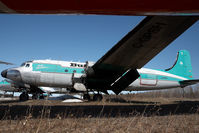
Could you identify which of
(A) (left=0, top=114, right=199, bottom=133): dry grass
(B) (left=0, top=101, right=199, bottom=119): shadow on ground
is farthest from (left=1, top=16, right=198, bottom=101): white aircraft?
(A) (left=0, top=114, right=199, bottom=133): dry grass

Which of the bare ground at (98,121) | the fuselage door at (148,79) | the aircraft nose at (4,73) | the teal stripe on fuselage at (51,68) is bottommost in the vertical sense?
the bare ground at (98,121)

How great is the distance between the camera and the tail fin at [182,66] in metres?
16.3

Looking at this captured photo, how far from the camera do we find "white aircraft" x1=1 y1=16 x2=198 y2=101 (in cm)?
612

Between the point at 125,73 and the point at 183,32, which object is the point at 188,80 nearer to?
the point at 125,73

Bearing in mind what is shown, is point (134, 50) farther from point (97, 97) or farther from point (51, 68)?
point (51, 68)

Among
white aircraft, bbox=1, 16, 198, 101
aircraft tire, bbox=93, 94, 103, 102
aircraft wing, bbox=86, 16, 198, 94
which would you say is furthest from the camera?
aircraft tire, bbox=93, 94, 103, 102

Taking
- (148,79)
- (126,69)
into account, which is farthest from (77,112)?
(148,79)

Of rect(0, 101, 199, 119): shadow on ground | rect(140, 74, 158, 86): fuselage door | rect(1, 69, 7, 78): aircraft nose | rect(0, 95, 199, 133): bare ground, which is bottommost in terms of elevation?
rect(0, 101, 199, 119): shadow on ground

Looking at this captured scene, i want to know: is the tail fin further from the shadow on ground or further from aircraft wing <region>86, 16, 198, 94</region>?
the shadow on ground

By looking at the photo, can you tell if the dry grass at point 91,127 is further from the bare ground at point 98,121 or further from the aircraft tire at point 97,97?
the aircraft tire at point 97,97

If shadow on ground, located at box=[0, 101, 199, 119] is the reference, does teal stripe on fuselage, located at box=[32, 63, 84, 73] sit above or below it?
above

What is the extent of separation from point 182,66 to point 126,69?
1046cm

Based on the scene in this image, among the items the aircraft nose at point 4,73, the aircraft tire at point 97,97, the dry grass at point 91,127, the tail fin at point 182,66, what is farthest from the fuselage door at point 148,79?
the aircraft nose at point 4,73

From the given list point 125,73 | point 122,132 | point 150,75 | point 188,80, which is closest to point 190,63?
point 188,80
